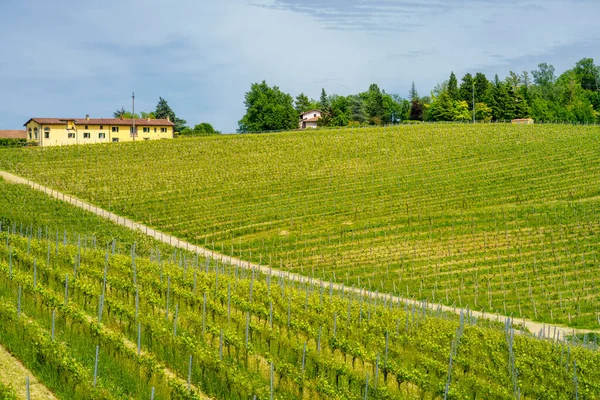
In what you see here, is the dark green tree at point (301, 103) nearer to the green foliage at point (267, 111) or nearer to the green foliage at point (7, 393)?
the green foliage at point (267, 111)

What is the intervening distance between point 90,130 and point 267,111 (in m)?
38.8

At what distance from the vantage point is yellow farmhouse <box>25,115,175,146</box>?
94562 mm

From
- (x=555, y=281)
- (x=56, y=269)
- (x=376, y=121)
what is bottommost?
(x=555, y=281)

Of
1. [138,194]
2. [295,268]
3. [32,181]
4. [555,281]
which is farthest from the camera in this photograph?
[32,181]

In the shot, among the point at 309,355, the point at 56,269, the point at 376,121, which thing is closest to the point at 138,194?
the point at 56,269

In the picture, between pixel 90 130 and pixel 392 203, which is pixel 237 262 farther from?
pixel 90 130

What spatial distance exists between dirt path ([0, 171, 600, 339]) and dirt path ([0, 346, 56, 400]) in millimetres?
14701

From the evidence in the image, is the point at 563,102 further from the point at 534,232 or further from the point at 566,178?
the point at 534,232

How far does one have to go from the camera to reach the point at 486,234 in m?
44.9

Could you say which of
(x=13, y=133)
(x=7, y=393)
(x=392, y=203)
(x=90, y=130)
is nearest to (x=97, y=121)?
(x=90, y=130)

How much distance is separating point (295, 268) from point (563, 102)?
11858 centimetres

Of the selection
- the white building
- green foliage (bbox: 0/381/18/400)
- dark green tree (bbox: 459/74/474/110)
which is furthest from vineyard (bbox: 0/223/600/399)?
the white building

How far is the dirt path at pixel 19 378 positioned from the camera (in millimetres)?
14789

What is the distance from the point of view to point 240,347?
1873 centimetres
